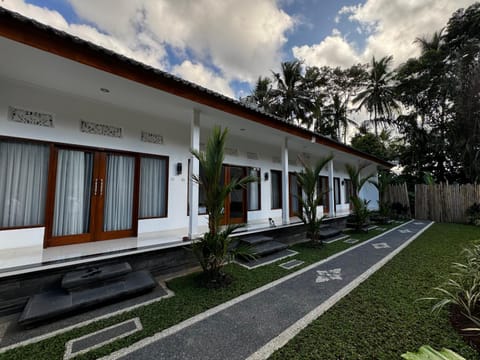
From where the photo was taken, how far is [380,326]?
216cm

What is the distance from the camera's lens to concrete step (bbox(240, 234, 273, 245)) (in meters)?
4.74

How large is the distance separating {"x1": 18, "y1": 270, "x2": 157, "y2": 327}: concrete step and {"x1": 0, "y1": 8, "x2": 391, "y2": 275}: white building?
0.51 meters

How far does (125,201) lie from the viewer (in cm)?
476

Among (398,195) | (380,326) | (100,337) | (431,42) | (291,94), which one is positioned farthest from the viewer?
(291,94)

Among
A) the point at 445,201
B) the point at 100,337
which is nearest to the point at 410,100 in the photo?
the point at 445,201

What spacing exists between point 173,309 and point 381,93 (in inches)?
765

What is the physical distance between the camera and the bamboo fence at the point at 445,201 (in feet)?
31.2

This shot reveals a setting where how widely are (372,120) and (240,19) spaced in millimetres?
14477

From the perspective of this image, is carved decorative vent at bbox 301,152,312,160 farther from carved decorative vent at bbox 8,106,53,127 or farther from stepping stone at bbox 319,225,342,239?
carved decorative vent at bbox 8,106,53,127

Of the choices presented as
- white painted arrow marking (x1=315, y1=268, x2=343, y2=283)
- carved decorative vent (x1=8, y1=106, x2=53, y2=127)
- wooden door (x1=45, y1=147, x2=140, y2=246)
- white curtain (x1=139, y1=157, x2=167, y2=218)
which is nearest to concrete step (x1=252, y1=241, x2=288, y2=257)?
white painted arrow marking (x1=315, y1=268, x2=343, y2=283)

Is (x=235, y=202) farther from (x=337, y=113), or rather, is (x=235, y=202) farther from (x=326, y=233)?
(x=337, y=113)

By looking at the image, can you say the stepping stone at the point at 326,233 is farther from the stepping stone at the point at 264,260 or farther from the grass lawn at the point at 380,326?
the grass lawn at the point at 380,326

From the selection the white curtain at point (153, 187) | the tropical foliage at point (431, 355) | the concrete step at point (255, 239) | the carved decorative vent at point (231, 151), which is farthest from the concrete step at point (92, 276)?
the carved decorative vent at point (231, 151)

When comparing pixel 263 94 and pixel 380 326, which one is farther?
pixel 263 94
